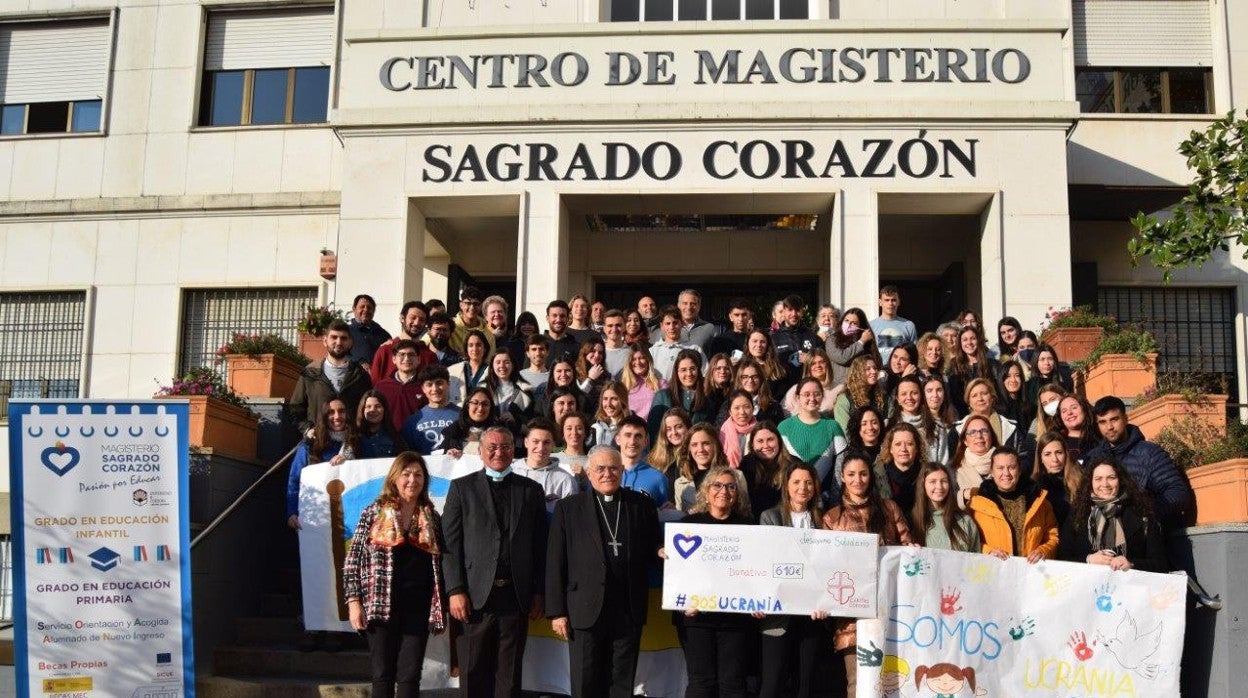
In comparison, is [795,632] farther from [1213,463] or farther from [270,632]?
[270,632]

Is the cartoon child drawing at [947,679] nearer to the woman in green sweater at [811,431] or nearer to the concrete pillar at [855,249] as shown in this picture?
the woman in green sweater at [811,431]

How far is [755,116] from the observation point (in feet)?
51.0

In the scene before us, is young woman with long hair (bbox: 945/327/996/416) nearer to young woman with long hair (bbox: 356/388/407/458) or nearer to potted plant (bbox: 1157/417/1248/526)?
potted plant (bbox: 1157/417/1248/526)

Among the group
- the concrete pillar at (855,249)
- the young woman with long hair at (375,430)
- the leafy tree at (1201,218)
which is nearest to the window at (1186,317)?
the concrete pillar at (855,249)

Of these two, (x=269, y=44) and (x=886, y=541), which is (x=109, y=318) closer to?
(x=269, y=44)

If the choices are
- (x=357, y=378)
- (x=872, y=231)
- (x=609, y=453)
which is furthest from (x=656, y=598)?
(x=872, y=231)

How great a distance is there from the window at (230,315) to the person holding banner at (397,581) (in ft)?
34.8

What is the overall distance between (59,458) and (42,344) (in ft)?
37.8

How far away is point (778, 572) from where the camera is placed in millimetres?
7793

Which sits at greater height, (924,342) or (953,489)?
(924,342)

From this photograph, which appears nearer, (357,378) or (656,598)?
(656,598)

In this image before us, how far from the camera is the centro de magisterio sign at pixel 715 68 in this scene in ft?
51.7

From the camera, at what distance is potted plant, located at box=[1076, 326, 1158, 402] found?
1175 centimetres

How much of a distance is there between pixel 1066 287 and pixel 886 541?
812 centimetres
